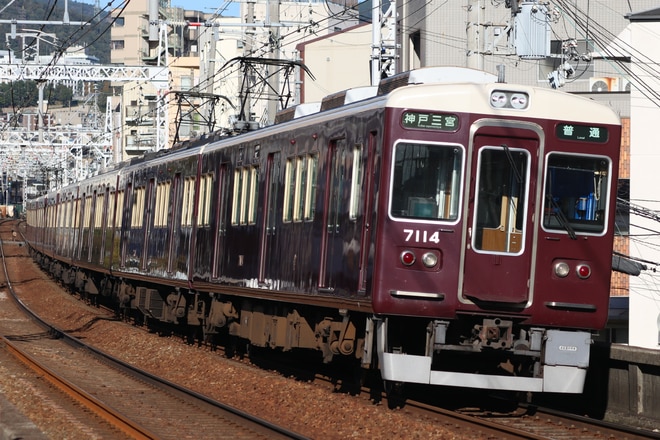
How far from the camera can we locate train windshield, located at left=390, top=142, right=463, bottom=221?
10.4 m

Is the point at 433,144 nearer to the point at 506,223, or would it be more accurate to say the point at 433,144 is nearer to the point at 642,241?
the point at 506,223

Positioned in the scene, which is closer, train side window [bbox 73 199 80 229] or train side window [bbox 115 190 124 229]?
train side window [bbox 115 190 124 229]

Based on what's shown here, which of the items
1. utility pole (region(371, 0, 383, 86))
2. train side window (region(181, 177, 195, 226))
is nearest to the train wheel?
train side window (region(181, 177, 195, 226))

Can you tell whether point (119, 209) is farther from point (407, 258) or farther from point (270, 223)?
point (407, 258)

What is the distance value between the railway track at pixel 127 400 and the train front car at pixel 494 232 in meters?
1.55

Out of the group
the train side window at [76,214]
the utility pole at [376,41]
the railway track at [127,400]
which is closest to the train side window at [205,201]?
the railway track at [127,400]

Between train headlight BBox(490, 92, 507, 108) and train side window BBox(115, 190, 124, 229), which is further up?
train headlight BBox(490, 92, 507, 108)

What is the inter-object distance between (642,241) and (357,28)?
93.0 feet

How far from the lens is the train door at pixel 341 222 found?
435 inches

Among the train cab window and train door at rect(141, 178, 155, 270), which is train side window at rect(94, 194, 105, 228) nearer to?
train door at rect(141, 178, 155, 270)

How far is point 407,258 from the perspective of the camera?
10.3 m

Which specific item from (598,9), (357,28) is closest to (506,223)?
(598,9)

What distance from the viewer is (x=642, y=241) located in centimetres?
2073

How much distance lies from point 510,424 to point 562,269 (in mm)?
1446
